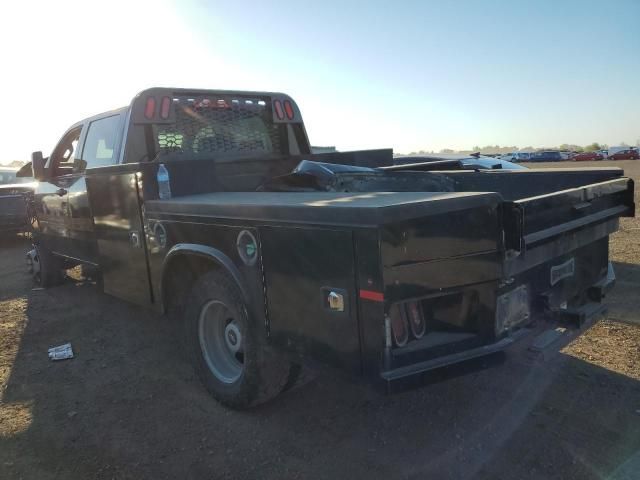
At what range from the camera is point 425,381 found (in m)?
2.45

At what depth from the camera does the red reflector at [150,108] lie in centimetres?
451

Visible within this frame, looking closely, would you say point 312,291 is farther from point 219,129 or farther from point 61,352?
point 61,352

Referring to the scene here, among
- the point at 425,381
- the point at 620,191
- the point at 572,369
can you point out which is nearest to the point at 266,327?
the point at 425,381

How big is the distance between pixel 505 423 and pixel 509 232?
135cm

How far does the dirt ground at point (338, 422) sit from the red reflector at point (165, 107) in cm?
213

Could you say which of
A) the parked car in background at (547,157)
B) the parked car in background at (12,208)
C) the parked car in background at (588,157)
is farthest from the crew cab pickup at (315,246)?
the parked car in background at (588,157)

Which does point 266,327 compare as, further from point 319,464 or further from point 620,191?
point 620,191

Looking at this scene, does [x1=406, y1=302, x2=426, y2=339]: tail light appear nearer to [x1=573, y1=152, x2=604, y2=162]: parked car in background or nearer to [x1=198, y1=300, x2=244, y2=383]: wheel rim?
[x1=198, y1=300, x2=244, y2=383]: wheel rim

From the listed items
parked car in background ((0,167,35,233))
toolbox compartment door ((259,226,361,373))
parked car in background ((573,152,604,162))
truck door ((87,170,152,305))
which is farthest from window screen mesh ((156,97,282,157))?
parked car in background ((573,152,604,162))

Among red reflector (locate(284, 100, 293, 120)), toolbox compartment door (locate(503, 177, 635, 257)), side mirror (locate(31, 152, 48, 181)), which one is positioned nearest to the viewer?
toolbox compartment door (locate(503, 177, 635, 257))

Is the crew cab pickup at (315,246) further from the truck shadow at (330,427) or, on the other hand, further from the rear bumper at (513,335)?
the truck shadow at (330,427)

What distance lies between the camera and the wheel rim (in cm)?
356

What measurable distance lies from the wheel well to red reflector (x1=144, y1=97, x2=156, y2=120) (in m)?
1.53

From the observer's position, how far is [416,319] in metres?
2.58
